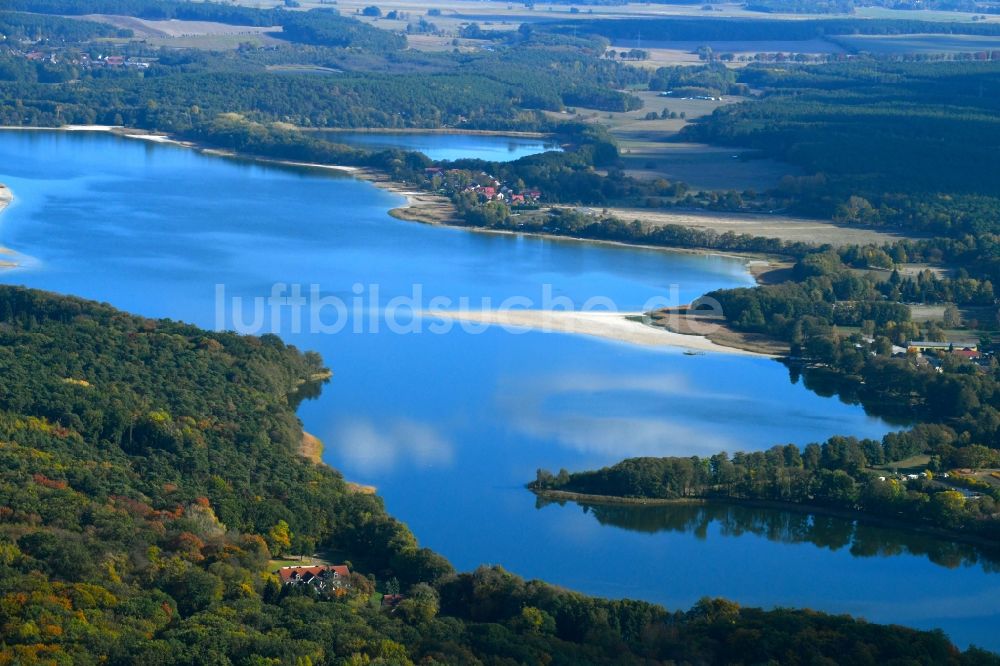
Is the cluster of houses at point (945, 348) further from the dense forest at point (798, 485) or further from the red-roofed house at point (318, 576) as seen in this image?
the red-roofed house at point (318, 576)

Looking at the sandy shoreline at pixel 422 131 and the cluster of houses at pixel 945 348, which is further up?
the cluster of houses at pixel 945 348

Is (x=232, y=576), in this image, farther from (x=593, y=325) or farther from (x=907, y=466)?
(x=593, y=325)

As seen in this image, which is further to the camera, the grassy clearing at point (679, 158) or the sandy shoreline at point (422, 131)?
the sandy shoreline at point (422, 131)

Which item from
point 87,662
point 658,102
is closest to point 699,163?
point 658,102

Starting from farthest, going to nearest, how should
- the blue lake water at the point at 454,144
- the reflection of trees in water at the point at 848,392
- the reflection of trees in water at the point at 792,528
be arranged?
the blue lake water at the point at 454,144
the reflection of trees in water at the point at 848,392
the reflection of trees in water at the point at 792,528

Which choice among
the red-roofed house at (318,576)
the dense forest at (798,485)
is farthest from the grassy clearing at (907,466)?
the red-roofed house at (318,576)

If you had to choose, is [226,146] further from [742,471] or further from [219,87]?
[742,471]

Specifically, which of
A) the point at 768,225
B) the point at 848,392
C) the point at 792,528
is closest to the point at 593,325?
the point at 848,392
